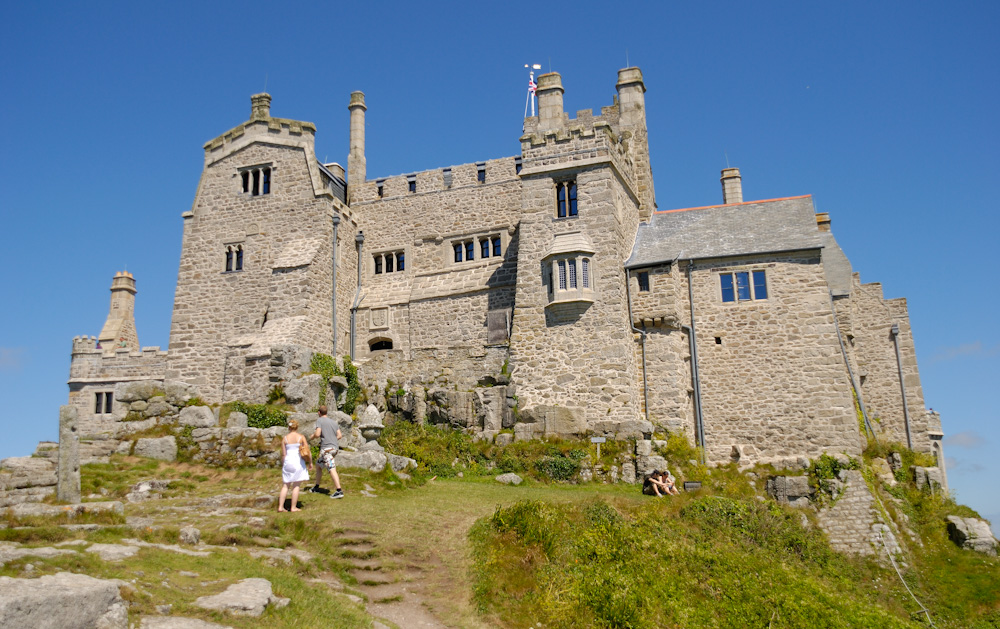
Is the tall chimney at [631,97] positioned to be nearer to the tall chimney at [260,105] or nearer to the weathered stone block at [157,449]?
the tall chimney at [260,105]

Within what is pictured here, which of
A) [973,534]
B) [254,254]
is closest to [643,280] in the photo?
[973,534]

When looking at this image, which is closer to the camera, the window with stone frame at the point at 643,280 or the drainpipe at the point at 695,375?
the drainpipe at the point at 695,375

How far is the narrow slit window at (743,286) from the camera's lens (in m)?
26.2

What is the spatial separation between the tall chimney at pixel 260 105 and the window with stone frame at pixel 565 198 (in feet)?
44.9

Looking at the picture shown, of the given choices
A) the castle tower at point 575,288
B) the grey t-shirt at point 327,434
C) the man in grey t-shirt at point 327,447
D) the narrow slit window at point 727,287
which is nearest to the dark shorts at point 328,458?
the man in grey t-shirt at point 327,447

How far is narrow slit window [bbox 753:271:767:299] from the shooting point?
26.0 m

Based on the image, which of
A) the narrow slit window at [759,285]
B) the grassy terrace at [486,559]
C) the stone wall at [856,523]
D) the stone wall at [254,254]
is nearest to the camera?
the grassy terrace at [486,559]

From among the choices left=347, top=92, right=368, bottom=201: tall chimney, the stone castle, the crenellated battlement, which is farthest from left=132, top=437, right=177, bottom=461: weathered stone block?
left=347, top=92, right=368, bottom=201: tall chimney

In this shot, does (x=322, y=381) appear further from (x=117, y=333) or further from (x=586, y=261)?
(x=117, y=333)

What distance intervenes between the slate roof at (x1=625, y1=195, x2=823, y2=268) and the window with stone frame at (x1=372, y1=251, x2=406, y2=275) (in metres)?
9.92

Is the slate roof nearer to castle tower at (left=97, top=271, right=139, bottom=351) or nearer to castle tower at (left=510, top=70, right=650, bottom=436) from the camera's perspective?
castle tower at (left=510, top=70, right=650, bottom=436)

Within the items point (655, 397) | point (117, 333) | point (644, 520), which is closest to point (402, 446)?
point (655, 397)

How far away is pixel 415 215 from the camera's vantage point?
108 ft

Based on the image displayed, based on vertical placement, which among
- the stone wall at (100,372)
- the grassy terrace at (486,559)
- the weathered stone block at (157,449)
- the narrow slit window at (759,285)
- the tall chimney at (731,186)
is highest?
the tall chimney at (731,186)
